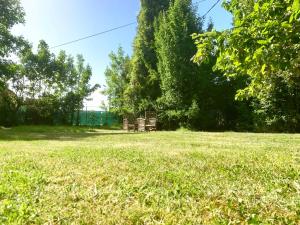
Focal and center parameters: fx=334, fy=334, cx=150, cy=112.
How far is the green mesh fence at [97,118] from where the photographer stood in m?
42.3

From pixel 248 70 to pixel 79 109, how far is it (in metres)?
37.3

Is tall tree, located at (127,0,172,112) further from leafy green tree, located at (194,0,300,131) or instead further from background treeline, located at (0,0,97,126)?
leafy green tree, located at (194,0,300,131)

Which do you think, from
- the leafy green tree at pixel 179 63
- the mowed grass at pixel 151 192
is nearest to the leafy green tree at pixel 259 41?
the mowed grass at pixel 151 192

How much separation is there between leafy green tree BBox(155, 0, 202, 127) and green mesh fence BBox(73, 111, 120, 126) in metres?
16.2

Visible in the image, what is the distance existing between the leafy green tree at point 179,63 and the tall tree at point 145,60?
3053 millimetres

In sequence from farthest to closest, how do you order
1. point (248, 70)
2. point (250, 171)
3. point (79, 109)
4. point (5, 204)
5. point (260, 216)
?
point (79, 109), point (250, 171), point (248, 70), point (5, 204), point (260, 216)

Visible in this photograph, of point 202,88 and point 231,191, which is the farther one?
point 202,88

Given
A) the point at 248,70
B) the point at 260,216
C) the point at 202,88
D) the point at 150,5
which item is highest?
the point at 150,5

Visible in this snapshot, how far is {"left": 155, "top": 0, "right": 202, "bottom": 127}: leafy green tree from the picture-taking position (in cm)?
2619

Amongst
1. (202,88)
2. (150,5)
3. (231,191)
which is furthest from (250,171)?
(150,5)

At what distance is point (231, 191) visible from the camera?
4.22 metres

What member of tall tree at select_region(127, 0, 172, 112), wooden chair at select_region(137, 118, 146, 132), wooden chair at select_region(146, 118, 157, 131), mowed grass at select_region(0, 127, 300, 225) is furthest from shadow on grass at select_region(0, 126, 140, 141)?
mowed grass at select_region(0, 127, 300, 225)

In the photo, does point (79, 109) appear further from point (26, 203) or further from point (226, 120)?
point (26, 203)

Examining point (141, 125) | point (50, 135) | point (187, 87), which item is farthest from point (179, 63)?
point (50, 135)
